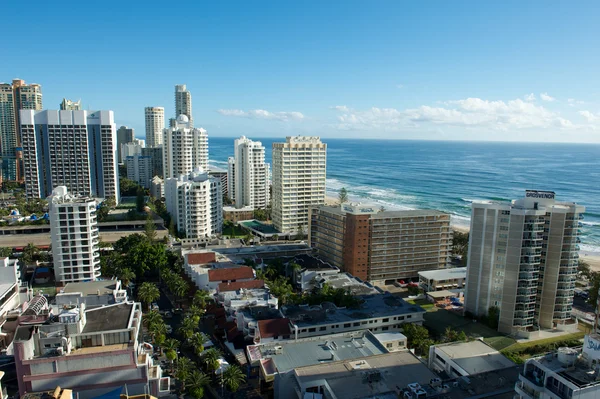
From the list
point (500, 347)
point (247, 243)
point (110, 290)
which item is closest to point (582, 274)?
Answer: point (500, 347)

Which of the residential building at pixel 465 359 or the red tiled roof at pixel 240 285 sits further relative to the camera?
the red tiled roof at pixel 240 285

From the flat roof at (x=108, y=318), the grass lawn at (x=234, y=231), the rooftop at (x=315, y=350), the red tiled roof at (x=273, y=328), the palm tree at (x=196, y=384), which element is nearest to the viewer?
the flat roof at (x=108, y=318)

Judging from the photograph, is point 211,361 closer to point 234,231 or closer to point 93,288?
point 93,288

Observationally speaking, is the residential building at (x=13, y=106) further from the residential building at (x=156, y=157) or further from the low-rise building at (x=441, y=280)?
the low-rise building at (x=441, y=280)

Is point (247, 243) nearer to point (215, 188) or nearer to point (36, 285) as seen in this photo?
point (215, 188)

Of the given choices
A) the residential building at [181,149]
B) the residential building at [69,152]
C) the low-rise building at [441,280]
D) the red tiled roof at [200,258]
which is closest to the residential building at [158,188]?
the residential building at [181,149]

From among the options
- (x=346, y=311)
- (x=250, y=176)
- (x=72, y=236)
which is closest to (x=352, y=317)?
(x=346, y=311)

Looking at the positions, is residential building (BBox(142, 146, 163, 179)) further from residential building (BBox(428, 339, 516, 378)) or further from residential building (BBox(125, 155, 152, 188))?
residential building (BBox(428, 339, 516, 378))
